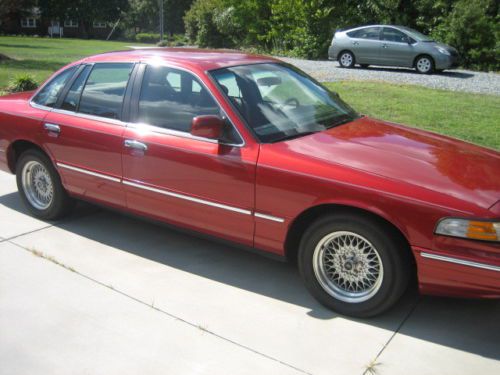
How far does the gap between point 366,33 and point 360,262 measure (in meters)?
15.5

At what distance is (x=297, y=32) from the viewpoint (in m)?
24.4

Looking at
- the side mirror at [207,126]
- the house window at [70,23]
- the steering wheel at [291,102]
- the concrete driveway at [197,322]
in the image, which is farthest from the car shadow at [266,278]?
the house window at [70,23]

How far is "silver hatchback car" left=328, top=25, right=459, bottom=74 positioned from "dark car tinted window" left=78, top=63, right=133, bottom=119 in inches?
533

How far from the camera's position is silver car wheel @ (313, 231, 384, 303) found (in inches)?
141

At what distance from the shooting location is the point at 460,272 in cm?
322

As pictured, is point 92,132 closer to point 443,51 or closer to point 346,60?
point 443,51

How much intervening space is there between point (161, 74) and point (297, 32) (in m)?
20.9

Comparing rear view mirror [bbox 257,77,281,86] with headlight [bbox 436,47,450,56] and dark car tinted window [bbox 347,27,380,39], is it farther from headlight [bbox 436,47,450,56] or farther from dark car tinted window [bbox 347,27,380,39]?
dark car tinted window [bbox 347,27,380,39]

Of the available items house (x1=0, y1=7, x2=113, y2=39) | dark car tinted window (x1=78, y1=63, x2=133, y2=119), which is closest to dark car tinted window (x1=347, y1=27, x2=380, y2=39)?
dark car tinted window (x1=78, y1=63, x2=133, y2=119)

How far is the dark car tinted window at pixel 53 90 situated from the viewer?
5.16 metres

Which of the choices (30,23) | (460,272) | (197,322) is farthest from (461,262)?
(30,23)

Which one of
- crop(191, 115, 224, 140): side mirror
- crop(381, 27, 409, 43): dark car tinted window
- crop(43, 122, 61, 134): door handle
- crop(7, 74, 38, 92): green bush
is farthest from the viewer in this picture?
crop(381, 27, 409, 43): dark car tinted window

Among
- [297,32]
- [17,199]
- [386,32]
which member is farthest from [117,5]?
[17,199]

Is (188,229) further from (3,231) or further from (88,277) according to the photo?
(3,231)
